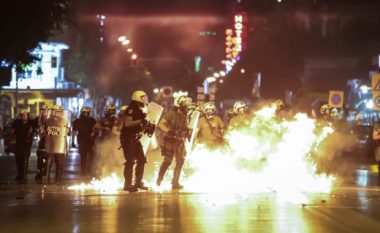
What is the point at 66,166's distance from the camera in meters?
24.3

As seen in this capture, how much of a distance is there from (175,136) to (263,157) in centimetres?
338

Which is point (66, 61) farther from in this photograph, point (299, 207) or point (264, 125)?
point (299, 207)

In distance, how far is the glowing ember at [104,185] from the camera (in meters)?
15.0

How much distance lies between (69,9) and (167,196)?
488 inches

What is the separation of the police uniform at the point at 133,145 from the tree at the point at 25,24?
7977 millimetres

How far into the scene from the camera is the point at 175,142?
1525 centimetres

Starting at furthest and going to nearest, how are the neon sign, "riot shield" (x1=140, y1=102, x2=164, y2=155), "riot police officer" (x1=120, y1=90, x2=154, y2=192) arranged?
the neon sign < "riot shield" (x1=140, y1=102, x2=164, y2=155) < "riot police officer" (x1=120, y1=90, x2=154, y2=192)

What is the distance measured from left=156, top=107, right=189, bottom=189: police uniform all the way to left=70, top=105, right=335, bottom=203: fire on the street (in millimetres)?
1657

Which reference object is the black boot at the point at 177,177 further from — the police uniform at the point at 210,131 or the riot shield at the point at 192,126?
the police uniform at the point at 210,131

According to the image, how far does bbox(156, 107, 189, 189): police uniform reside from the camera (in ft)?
49.9

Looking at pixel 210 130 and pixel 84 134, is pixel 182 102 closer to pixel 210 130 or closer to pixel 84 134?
pixel 210 130

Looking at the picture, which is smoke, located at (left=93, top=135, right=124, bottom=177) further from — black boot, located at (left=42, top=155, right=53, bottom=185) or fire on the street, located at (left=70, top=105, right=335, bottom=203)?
black boot, located at (left=42, top=155, right=53, bottom=185)

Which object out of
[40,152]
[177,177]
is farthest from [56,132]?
[177,177]

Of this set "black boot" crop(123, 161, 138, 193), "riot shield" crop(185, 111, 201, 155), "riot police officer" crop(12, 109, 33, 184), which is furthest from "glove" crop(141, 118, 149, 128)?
"riot police officer" crop(12, 109, 33, 184)
